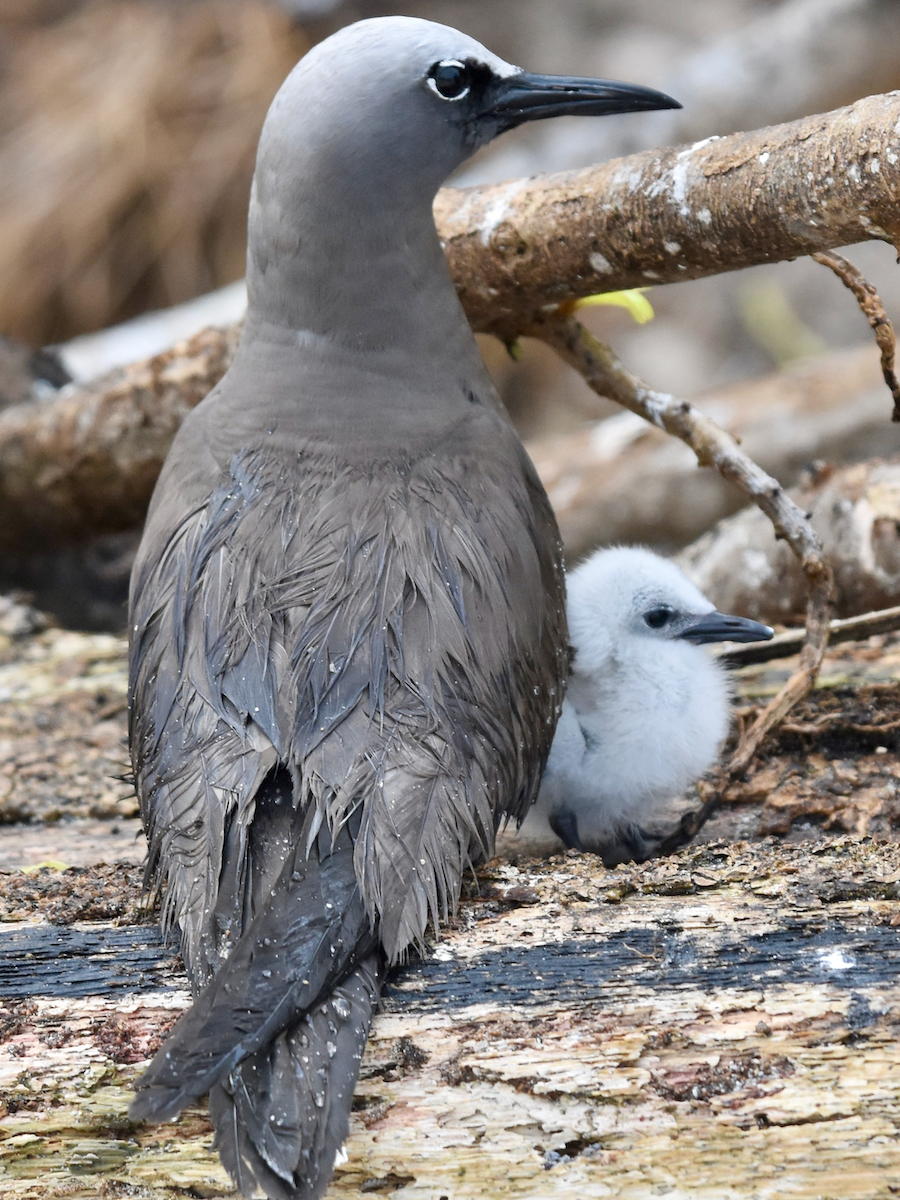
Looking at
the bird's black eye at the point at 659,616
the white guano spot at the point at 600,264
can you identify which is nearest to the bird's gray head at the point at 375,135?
the white guano spot at the point at 600,264

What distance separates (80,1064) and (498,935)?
0.68 metres

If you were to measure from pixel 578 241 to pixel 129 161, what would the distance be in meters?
5.22

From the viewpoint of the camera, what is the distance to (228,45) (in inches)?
317

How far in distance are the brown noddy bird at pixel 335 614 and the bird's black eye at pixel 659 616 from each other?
45 cm

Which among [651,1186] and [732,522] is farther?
[732,522]

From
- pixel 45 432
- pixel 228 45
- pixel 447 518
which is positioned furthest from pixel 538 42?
pixel 447 518

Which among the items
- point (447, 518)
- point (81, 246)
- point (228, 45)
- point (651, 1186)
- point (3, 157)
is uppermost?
point (228, 45)

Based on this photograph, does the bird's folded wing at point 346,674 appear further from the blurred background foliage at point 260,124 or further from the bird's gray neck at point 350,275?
the blurred background foliage at point 260,124

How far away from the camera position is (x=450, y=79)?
104 inches

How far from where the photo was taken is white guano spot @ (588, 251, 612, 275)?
3150 mm

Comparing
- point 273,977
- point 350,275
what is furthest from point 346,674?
point 350,275

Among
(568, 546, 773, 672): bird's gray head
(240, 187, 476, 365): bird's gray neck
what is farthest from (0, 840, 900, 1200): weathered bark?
(240, 187, 476, 365): bird's gray neck

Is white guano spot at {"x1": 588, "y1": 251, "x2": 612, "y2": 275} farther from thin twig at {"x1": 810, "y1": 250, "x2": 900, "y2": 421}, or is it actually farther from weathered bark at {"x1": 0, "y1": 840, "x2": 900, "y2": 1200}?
weathered bark at {"x1": 0, "y1": 840, "x2": 900, "y2": 1200}

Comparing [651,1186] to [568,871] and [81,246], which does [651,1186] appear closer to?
[568,871]
